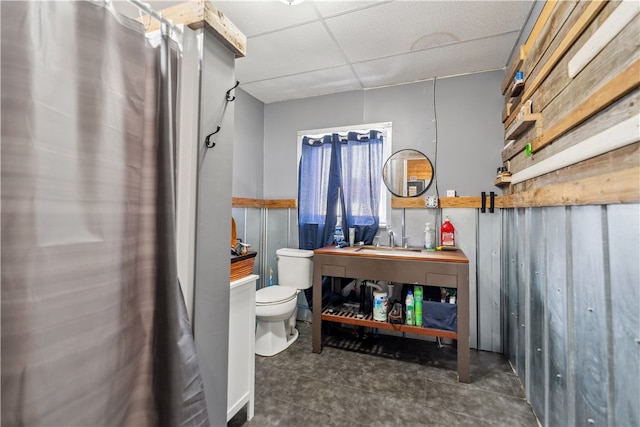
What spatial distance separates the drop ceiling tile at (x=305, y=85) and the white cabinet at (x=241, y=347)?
2.04 m

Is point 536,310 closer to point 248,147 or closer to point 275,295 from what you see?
point 275,295

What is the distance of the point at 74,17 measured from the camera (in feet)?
2.46

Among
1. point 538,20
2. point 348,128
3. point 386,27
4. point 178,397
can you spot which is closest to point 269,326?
point 178,397

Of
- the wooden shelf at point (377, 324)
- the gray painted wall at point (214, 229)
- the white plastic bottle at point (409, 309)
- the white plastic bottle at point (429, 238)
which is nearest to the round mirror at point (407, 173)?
the white plastic bottle at point (429, 238)

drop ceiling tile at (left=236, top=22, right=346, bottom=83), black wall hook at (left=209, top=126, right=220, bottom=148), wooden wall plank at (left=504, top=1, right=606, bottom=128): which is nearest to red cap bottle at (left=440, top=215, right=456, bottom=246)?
wooden wall plank at (left=504, top=1, right=606, bottom=128)

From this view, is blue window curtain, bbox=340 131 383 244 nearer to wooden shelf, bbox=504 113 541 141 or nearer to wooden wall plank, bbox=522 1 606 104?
wooden shelf, bbox=504 113 541 141

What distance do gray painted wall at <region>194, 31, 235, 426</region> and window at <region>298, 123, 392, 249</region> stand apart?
178cm

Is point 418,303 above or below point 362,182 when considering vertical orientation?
below

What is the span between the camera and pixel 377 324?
2350mm

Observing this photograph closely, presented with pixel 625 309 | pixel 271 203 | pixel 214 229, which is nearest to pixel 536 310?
pixel 625 309

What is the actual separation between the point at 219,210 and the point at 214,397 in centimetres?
81

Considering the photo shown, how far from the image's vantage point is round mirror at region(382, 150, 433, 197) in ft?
9.04

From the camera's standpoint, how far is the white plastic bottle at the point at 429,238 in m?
2.59

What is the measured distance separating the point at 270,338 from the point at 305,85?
249 cm
